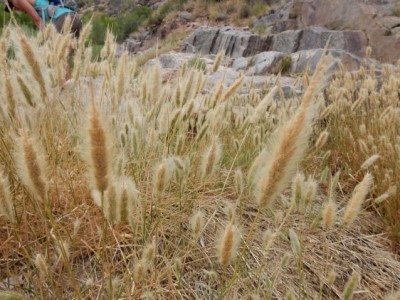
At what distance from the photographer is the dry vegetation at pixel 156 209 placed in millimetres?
782

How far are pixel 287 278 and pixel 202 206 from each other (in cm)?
46

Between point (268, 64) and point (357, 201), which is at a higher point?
point (357, 201)

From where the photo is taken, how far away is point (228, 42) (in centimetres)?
1191

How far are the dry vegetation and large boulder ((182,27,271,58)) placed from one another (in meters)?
8.68

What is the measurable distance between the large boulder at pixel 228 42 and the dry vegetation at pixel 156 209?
8.68 meters

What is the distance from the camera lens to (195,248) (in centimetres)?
137

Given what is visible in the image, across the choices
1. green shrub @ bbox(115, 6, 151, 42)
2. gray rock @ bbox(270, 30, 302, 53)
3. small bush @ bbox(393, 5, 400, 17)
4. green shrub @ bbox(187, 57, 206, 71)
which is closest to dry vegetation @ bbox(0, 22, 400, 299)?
green shrub @ bbox(187, 57, 206, 71)

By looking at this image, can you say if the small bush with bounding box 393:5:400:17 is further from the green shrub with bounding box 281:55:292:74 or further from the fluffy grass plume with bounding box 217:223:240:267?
the fluffy grass plume with bounding box 217:223:240:267

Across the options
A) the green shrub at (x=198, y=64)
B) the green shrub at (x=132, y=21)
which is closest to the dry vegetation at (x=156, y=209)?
the green shrub at (x=198, y=64)

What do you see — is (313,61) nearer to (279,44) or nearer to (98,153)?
Answer: (279,44)

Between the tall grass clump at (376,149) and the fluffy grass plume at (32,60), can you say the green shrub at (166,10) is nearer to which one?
the tall grass clump at (376,149)

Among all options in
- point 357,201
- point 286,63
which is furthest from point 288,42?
point 357,201

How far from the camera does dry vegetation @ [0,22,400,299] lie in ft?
2.56

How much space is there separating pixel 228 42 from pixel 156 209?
36.9 feet
